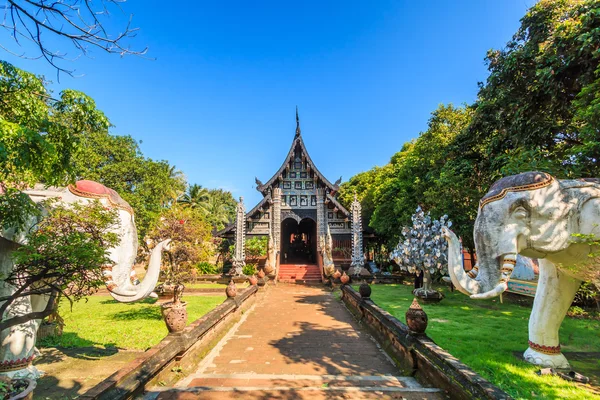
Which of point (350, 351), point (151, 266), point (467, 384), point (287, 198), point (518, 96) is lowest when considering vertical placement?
point (350, 351)

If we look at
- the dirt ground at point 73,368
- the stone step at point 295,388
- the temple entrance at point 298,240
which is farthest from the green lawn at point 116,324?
the temple entrance at point 298,240

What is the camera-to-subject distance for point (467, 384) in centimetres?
378

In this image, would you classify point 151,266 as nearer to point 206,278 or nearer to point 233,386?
point 233,386

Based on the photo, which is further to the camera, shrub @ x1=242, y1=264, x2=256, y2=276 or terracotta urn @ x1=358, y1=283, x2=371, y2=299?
shrub @ x1=242, y1=264, x2=256, y2=276

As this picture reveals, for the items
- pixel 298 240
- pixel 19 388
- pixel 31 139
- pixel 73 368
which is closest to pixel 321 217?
pixel 298 240

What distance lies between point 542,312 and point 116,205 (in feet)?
23.2

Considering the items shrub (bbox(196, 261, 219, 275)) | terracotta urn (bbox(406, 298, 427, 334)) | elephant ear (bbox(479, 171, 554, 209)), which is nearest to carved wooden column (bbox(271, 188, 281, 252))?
shrub (bbox(196, 261, 219, 275))

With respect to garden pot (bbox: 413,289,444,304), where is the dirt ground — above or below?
below

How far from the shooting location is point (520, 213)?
4.10 m

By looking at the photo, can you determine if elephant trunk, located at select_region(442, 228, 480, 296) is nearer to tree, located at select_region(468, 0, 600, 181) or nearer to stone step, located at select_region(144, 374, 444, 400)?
stone step, located at select_region(144, 374, 444, 400)

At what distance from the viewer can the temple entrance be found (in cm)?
2640

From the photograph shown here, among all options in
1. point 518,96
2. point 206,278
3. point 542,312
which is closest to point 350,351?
point 542,312

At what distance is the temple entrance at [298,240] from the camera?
26398 mm

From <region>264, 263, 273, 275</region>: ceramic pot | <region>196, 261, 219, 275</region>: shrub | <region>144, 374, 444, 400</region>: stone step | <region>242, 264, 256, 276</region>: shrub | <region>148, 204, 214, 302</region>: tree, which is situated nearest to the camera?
<region>144, 374, 444, 400</region>: stone step
